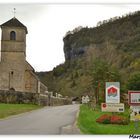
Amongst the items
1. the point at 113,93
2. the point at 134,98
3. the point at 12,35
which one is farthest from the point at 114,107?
the point at 12,35

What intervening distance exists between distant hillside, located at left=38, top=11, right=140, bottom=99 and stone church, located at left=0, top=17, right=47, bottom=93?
2310 cm

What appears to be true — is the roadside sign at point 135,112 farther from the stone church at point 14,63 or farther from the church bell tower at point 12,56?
the church bell tower at point 12,56

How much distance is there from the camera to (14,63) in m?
56.0

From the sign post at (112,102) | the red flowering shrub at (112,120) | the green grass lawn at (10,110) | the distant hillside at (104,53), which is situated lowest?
the red flowering shrub at (112,120)

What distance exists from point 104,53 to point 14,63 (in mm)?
28266

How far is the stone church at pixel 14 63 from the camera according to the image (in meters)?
53.7

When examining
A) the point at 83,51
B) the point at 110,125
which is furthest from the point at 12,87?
the point at 110,125

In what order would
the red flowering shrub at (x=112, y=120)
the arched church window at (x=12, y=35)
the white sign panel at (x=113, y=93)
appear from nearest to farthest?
the white sign panel at (x=113, y=93), the red flowering shrub at (x=112, y=120), the arched church window at (x=12, y=35)

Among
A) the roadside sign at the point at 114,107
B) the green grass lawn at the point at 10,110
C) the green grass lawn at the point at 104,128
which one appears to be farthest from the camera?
the green grass lawn at the point at 10,110

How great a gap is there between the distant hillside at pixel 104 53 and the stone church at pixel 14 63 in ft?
75.8

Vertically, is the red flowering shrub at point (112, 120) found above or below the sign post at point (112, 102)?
below

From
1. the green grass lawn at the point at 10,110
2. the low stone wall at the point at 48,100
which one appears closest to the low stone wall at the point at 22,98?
the low stone wall at the point at 48,100

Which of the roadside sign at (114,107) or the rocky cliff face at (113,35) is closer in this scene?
the roadside sign at (114,107)

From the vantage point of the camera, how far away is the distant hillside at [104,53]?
28.1 metres
